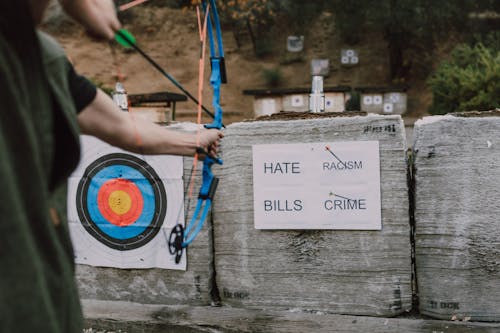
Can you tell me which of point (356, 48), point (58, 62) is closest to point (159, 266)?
point (58, 62)

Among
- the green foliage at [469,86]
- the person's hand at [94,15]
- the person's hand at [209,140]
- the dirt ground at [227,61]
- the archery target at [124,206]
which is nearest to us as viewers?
the person's hand at [94,15]

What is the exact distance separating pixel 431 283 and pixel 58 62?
1.98 metres

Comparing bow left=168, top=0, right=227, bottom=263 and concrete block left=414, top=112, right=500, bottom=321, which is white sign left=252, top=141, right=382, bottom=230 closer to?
concrete block left=414, top=112, right=500, bottom=321

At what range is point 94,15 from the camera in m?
1.08

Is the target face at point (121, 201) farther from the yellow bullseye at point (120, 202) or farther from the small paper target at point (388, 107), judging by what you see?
the small paper target at point (388, 107)

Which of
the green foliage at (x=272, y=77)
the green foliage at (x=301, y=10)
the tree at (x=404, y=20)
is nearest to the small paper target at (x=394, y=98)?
the tree at (x=404, y=20)

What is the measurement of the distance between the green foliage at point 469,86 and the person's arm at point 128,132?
1019 cm

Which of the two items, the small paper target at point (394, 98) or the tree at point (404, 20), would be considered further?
the tree at point (404, 20)

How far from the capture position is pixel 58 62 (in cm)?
111

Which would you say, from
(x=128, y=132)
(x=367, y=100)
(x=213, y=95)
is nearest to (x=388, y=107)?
(x=367, y=100)

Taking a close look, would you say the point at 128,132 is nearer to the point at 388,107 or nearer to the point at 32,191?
the point at 32,191

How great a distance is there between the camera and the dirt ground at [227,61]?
17656mm

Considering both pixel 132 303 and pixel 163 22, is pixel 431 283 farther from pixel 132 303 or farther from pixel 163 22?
pixel 163 22

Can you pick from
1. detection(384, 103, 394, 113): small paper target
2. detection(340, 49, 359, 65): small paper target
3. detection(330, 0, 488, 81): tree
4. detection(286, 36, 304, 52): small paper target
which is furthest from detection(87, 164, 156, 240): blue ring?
detection(286, 36, 304, 52): small paper target
